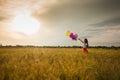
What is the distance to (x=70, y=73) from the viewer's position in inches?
119

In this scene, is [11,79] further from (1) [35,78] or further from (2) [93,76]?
(2) [93,76]

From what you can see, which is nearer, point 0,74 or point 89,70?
point 0,74

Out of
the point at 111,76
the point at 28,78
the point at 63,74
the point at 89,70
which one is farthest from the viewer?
the point at 89,70

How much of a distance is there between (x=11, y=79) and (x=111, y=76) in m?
1.73

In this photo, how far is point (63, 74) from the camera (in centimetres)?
299

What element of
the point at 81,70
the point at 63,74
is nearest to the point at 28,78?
the point at 63,74

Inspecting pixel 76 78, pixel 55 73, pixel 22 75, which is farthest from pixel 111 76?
pixel 22 75

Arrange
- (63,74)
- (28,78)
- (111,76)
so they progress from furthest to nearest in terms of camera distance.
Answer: (111,76) < (63,74) < (28,78)

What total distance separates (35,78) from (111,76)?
4.42 ft

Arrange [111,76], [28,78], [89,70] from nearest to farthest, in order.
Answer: [28,78], [111,76], [89,70]

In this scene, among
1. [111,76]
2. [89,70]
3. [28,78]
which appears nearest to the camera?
[28,78]

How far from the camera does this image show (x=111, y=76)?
3197mm

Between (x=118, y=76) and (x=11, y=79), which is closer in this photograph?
(x=11, y=79)

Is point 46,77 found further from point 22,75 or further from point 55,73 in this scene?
point 22,75
